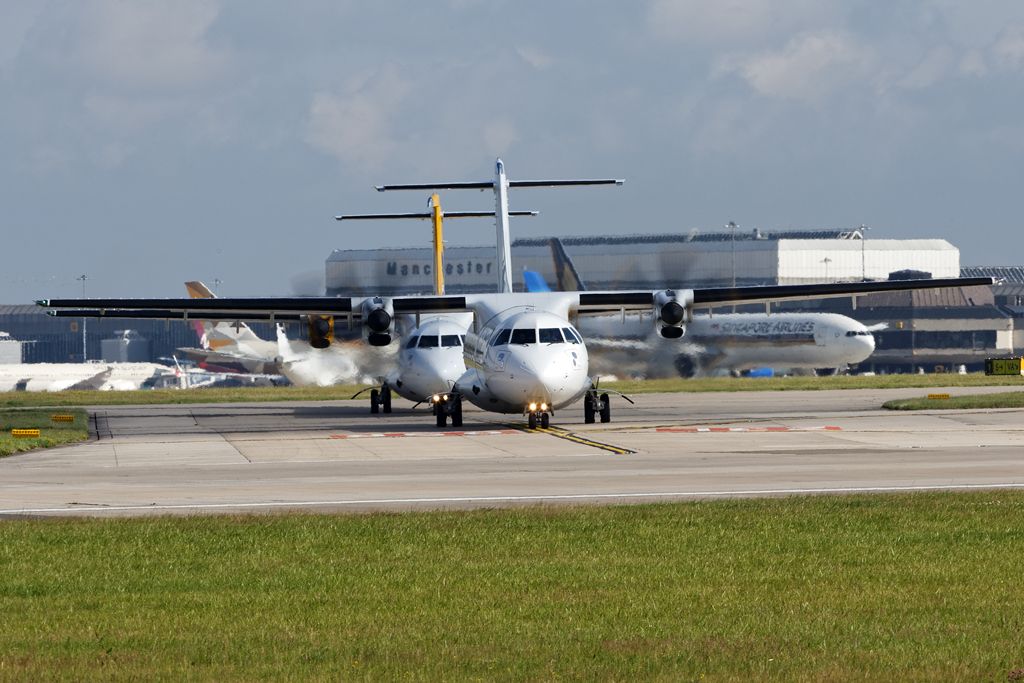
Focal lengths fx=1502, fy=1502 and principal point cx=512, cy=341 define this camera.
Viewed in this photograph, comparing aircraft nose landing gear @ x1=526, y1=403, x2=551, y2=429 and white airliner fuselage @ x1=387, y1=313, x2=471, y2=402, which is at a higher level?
white airliner fuselage @ x1=387, y1=313, x2=471, y2=402

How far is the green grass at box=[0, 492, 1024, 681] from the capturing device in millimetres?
8461

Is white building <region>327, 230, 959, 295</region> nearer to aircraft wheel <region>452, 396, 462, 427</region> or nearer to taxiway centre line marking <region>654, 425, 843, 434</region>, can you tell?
aircraft wheel <region>452, 396, 462, 427</region>

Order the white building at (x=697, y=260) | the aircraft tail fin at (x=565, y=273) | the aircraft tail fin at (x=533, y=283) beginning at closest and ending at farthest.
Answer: the aircraft tail fin at (x=533, y=283) < the aircraft tail fin at (x=565, y=273) < the white building at (x=697, y=260)

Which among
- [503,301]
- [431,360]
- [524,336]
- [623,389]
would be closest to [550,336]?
[524,336]

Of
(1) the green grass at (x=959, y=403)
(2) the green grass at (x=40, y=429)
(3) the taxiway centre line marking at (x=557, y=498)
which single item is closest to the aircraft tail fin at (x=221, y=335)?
(2) the green grass at (x=40, y=429)

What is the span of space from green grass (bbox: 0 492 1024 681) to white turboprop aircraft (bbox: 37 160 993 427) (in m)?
15.1

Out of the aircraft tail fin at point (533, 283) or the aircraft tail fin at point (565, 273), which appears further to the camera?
the aircraft tail fin at point (565, 273)

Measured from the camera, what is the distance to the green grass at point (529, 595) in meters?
8.46

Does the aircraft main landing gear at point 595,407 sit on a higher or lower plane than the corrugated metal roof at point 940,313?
lower

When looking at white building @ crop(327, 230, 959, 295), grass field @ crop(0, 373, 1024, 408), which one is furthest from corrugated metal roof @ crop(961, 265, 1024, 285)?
grass field @ crop(0, 373, 1024, 408)

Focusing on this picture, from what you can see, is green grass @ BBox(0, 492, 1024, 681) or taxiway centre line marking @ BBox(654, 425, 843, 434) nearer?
green grass @ BBox(0, 492, 1024, 681)

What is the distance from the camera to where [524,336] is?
3106cm

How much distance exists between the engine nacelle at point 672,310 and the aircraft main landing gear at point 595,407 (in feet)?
9.74

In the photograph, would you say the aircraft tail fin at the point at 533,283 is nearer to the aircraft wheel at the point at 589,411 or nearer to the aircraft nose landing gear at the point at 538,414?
the aircraft wheel at the point at 589,411
